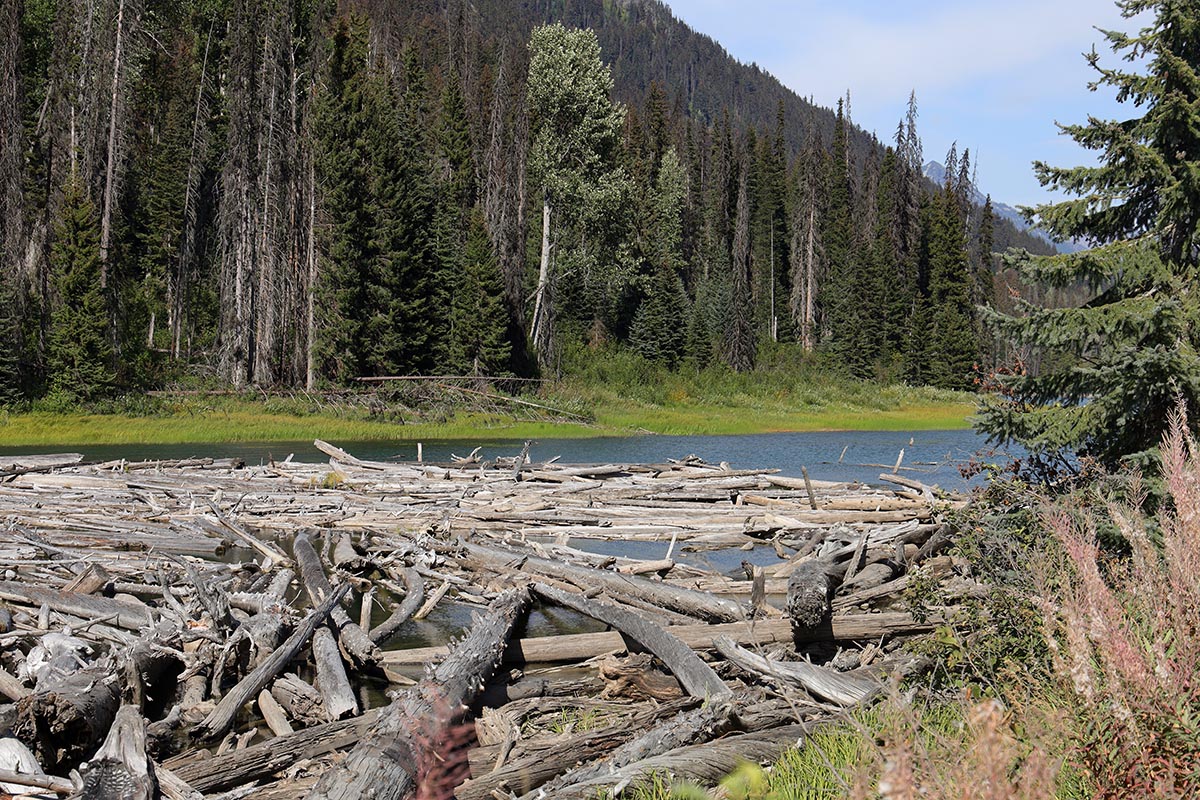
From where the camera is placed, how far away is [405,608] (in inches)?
434

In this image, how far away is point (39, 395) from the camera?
33.0 m

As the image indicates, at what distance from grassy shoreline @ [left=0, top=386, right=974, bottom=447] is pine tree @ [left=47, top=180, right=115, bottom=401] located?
134 centimetres

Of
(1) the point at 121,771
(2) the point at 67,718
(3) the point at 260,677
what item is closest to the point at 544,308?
(3) the point at 260,677

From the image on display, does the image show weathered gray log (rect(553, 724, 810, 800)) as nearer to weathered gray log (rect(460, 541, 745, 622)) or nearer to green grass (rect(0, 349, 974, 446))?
weathered gray log (rect(460, 541, 745, 622))

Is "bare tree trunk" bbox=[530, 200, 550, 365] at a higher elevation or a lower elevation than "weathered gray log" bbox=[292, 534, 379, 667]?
higher

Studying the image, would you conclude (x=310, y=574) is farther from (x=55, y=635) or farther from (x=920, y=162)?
(x=920, y=162)

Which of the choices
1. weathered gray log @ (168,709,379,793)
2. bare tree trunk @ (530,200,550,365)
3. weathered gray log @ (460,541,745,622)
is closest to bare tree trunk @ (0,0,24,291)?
bare tree trunk @ (530,200,550,365)

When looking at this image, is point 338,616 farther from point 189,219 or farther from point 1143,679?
point 189,219

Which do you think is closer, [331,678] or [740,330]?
[331,678]

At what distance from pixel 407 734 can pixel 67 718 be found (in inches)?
111

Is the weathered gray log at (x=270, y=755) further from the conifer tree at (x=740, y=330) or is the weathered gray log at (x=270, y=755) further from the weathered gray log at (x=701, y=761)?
the conifer tree at (x=740, y=330)

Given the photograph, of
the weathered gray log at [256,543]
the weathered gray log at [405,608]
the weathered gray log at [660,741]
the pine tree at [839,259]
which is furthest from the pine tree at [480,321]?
the weathered gray log at [660,741]

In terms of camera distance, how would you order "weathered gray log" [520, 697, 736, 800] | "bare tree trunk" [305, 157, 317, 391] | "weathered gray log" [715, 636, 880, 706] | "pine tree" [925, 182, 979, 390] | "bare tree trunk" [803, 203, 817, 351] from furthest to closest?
"bare tree trunk" [803, 203, 817, 351]
"pine tree" [925, 182, 979, 390]
"bare tree trunk" [305, 157, 317, 391]
"weathered gray log" [715, 636, 880, 706]
"weathered gray log" [520, 697, 736, 800]

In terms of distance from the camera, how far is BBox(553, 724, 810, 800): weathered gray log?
18.9 ft
